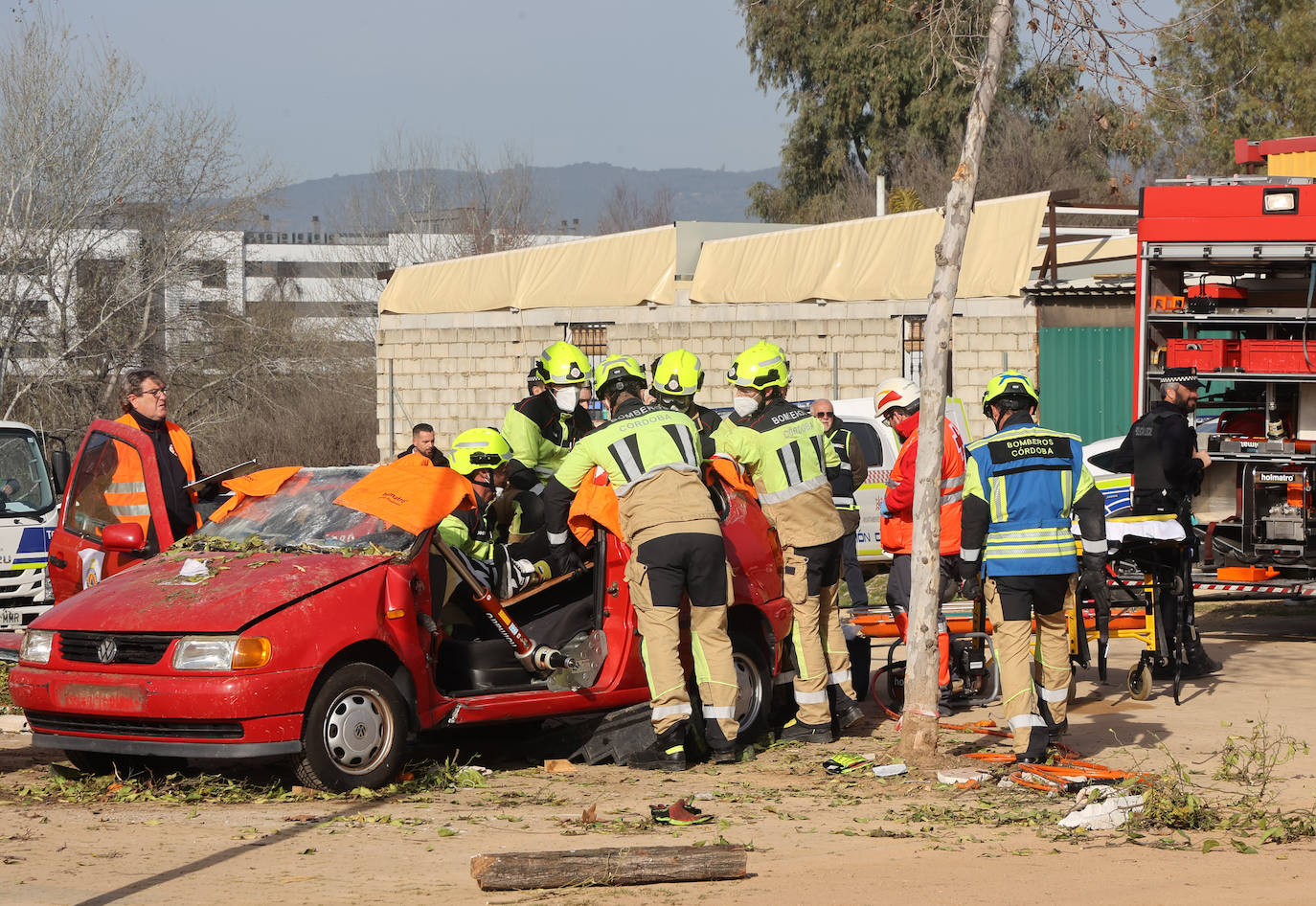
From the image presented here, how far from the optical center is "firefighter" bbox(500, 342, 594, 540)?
9797 mm

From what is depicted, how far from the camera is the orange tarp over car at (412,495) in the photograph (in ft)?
24.8

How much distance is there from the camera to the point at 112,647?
6953mm

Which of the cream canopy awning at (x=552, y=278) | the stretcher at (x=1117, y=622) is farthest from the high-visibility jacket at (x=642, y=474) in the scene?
the cream canopy awning at (x=552, y=278)

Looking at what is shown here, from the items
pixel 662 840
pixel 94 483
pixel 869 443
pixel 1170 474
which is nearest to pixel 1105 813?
pixel 662 840

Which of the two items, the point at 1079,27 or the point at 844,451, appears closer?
the point at 1079,27

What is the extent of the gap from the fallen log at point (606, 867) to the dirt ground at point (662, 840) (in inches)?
1.6

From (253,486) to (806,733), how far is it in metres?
3.18

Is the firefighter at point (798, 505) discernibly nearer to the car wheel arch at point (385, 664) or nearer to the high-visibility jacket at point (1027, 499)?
the high-visibility jacket at point (1027, 499)

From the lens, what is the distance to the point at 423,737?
844 cm

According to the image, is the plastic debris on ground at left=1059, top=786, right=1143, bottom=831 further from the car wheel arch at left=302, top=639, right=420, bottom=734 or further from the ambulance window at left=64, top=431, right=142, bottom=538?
the ambulance window at left=64, top=431, right=142, bottom=538

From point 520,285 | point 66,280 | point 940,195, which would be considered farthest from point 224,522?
point 940,195

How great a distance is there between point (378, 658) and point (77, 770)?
163cm

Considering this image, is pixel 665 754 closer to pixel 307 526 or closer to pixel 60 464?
pixel 307 526

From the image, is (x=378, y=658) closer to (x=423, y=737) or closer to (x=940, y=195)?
(x=423, y=737)
